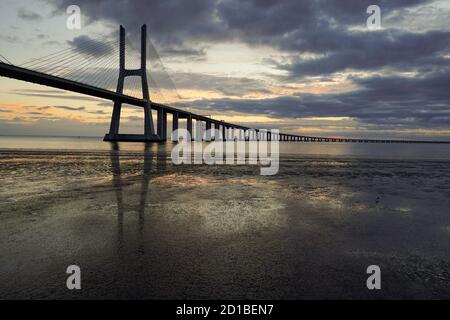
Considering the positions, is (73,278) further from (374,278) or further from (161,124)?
(161,124)

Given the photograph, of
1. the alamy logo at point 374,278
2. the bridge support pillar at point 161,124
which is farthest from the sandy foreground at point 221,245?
the bridge support pillar at point 161,124

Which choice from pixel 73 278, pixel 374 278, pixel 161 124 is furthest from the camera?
pixel 161 124

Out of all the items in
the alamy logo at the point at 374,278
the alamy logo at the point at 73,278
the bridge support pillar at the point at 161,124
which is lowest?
the alamy logo at the point at 374,278

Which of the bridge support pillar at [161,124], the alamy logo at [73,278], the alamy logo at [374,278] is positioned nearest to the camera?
the alamy logo at [73,278]

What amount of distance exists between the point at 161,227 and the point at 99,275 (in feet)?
8.46

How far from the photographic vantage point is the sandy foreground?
4.05 metres

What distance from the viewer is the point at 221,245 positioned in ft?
18.8

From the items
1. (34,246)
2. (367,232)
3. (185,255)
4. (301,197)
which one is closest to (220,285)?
(185,255)

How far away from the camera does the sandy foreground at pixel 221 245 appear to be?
4.05 metres

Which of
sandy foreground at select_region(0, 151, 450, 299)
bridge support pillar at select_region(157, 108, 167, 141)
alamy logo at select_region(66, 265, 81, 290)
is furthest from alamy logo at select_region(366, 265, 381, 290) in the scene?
bridge support pillar at select_region(157, 108, 167, 141)

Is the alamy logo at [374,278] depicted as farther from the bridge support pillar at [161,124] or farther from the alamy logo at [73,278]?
the bridge support pillar at [161,124]

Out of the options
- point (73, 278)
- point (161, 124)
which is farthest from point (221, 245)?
point (161, 124)

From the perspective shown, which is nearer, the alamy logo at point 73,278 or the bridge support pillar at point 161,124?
the alamy logo at point 73,278
